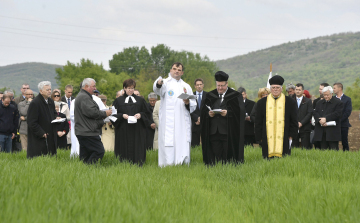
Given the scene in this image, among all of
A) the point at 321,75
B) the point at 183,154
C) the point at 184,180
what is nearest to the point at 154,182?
the point at 184,180

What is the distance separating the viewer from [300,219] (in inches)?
152

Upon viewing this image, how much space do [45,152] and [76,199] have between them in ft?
13.6

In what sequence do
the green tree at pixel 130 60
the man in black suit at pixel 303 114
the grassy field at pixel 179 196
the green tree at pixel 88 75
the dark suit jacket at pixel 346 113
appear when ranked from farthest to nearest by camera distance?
the green tree at pixel 130 60 → the green tree at pixel 88 75 → the man in black suit at pixel 303 114 → the dark suit jacket at pixel 346 113 → the grassy field at pixel 179 196

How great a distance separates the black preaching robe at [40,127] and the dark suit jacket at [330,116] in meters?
7.07

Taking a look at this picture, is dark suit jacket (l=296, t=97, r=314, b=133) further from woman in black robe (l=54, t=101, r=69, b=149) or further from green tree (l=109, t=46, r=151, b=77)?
green tree (l=109, t=46, r=151, b=77)

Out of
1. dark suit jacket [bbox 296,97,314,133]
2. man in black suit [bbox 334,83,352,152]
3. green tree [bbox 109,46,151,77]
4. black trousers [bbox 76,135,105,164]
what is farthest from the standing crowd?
green tree [bbox 109,46,151,77]

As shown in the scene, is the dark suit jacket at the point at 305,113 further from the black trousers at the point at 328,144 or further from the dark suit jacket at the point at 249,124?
the dark suit jacket at the point at 249,124

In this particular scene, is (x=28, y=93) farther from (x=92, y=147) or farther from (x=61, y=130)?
(x=92, y=147)

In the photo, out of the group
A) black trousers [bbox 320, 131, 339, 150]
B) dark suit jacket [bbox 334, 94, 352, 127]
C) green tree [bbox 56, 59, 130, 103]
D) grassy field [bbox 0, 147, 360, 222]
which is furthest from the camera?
green tree [bbox 56, 59, 130, 103]

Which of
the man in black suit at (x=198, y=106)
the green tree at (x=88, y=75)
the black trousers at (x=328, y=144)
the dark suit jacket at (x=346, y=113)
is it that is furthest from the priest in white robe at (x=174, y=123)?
the green tree at (x=88, y=75)

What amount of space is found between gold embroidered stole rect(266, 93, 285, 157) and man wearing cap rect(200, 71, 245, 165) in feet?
2.13

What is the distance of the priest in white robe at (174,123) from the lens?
26.8 feet

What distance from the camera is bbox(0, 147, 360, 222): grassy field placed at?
3.49 metres

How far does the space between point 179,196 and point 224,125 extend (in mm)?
3308
